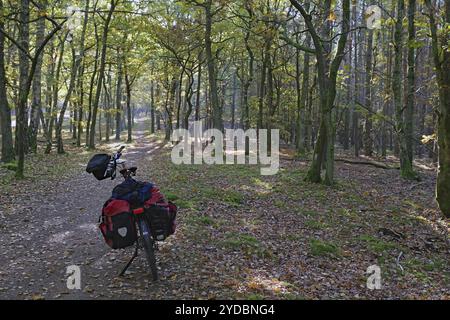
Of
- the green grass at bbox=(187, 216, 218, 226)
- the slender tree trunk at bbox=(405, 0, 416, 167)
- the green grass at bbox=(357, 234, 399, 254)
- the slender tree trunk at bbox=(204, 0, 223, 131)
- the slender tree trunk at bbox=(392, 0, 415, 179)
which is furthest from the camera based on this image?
the slender tree trunk at bbox=(204, 0, 223, 131)

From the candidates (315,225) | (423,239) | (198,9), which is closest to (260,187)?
(315,225)

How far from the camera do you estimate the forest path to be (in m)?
5.65

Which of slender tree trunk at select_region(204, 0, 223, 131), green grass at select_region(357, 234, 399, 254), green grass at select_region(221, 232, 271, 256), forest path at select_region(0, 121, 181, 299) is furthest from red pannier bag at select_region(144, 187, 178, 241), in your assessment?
slender tree trunk at select_region(204, 0, 223, 131)

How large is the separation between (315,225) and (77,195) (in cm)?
703

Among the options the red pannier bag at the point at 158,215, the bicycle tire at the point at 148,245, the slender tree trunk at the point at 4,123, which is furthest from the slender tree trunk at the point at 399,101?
the slender tree trunk at the point at 4,123

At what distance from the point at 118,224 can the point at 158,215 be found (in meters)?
0.60

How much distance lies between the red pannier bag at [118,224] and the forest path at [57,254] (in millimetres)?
717

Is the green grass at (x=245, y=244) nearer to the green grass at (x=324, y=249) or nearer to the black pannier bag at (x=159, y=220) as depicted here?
the green grass at (x=324, y=249)

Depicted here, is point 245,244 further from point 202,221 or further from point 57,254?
point 57,254

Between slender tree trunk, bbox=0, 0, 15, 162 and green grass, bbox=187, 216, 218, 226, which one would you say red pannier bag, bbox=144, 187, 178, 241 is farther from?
slender tree trunk, bbox=0, 0, 15, 162

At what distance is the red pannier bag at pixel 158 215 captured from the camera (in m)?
5.83

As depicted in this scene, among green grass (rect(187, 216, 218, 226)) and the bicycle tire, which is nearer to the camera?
the bicycle tire

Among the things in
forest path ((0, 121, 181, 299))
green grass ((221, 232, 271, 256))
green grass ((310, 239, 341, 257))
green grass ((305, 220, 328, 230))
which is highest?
forest path ((0, 121, 181, 299))

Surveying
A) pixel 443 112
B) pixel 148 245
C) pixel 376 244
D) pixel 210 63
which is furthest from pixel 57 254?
pixel 210 63
